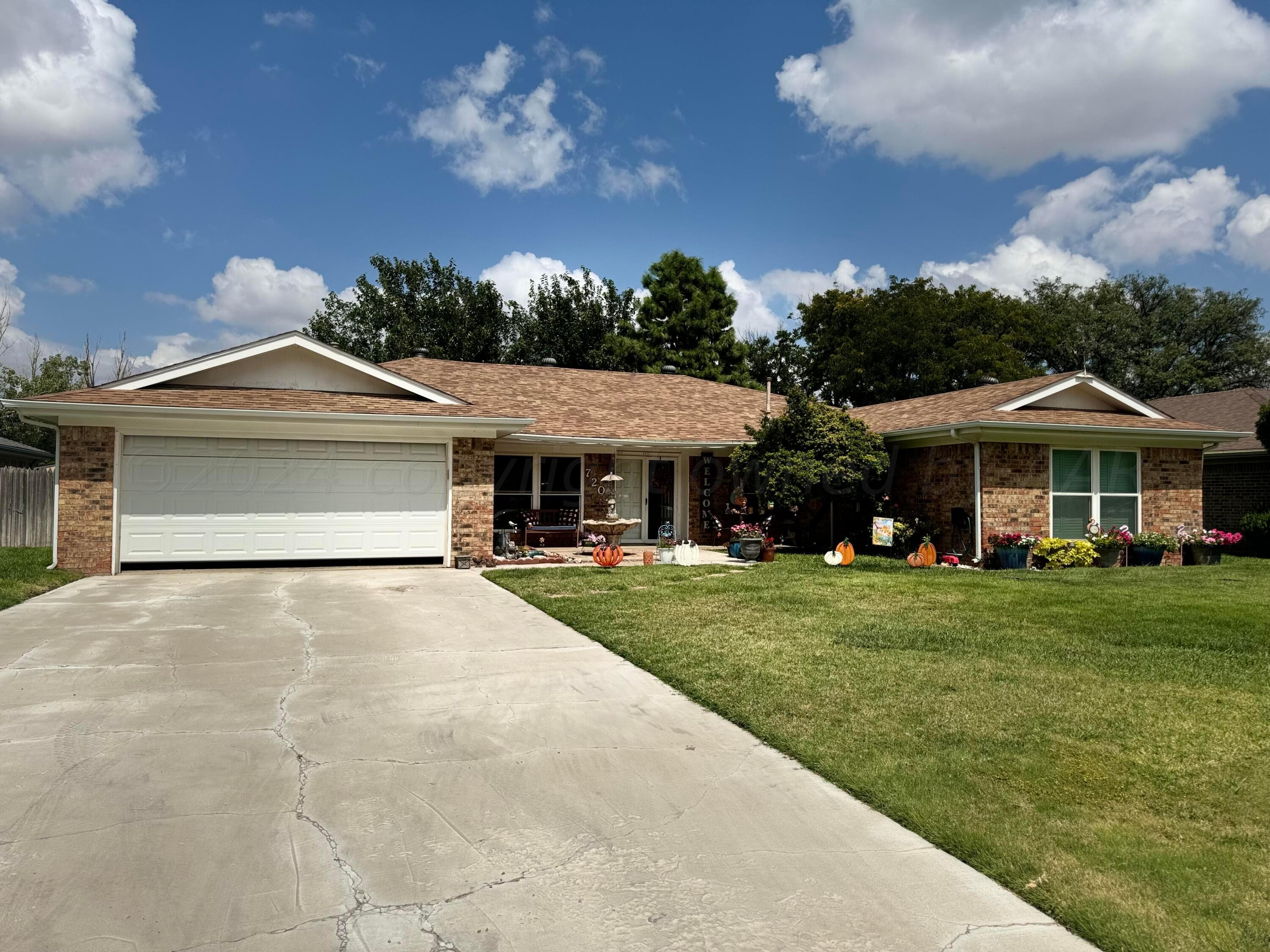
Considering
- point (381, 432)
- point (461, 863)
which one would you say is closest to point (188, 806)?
point (461, 863)

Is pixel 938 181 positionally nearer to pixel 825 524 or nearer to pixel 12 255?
pixel 825 524

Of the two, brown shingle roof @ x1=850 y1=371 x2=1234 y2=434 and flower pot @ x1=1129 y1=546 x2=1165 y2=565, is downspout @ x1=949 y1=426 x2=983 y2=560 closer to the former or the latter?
brown shingle roof @ x1=850 y1=371 x2=1234 y2=434

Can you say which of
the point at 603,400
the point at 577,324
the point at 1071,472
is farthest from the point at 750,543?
the point at 577,324

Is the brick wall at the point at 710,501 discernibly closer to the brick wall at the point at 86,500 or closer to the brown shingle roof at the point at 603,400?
the brown shingle roof at the point at 603,400

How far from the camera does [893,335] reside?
36.5m

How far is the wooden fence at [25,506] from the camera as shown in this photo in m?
17.4

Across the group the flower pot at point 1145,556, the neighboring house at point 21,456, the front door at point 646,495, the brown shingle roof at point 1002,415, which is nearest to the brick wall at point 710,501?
the front door at point 646,495

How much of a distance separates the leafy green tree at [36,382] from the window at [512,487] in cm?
3265

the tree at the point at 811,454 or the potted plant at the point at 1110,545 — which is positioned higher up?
the tree at the point at 811,454

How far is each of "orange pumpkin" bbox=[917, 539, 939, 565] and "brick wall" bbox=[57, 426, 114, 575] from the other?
535 inches

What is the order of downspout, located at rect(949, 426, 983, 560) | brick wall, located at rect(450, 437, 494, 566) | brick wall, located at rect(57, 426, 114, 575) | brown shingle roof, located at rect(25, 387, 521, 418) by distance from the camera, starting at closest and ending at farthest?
brick wall, located at rect(57, 426, 114, 575) < brown shingle roof, located at rect(25, 387, 521, 418) < brick wall, located at rect(450, 437, 494, 566) < downspout, located at rect(949, 426, 983, 560)

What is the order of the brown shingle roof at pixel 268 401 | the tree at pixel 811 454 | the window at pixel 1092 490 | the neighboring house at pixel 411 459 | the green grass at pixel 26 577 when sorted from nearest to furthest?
the green grass at pixel 26 577 → the brown shingle roof at pixel 268 401 → the neighboring house at pixel 411 459 → the window at pixel 1092 490 → the tree at pixel 811 454

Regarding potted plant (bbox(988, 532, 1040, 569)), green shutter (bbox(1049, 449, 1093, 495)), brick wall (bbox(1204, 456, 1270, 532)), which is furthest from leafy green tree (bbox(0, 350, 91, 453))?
brick wall (bbox(1204, 456, 1270, 532))

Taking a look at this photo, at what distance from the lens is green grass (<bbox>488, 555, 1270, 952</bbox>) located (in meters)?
3.09
